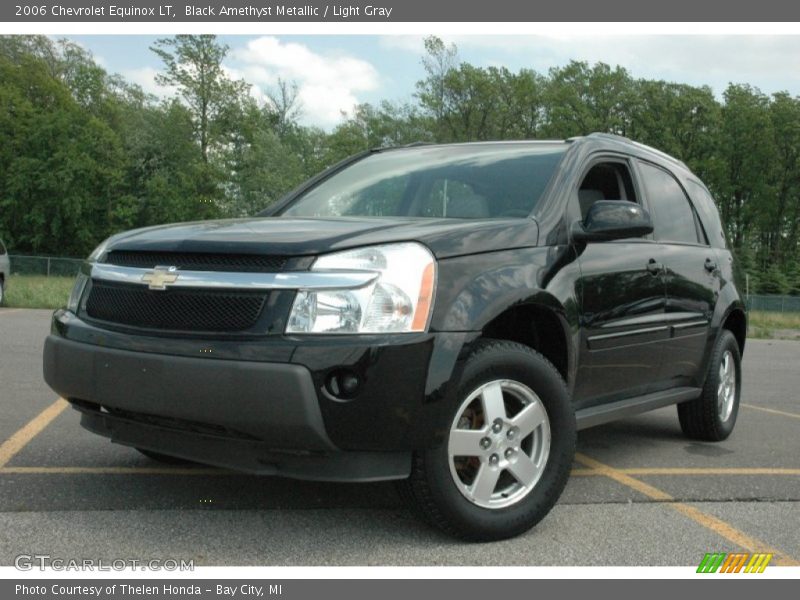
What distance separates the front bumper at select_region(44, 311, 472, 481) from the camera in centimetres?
306

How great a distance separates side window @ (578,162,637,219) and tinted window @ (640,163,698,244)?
0.21m

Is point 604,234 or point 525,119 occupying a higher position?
point 525,119

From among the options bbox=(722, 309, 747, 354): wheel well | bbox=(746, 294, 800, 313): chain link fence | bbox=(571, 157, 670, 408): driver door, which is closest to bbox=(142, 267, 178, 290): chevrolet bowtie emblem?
bbox=(571, 157, 670, 408): driver door

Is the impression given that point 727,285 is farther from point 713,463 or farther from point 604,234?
point 604,234

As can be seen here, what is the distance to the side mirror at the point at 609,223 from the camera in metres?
4.07

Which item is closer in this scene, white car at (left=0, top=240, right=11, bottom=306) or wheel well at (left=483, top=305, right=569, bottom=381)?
wheel well at (left=483, top=305, right=569, bottom=381)

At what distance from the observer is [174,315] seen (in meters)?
3.36

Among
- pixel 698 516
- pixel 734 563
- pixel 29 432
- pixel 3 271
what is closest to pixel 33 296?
pixel 3 271

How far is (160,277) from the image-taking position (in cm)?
341

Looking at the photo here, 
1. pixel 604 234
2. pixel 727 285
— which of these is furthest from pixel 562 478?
pixel 727 285

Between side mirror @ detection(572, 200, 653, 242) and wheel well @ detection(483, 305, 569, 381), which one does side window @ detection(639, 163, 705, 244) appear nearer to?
side mirror @ detection(572, 200, 653, 242)

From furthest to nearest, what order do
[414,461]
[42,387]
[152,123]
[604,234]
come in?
[152,123], [42,387], [604,234], [414,461]

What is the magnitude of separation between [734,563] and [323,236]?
6.69ft

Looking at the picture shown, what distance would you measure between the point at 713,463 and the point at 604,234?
1915 millimetres
